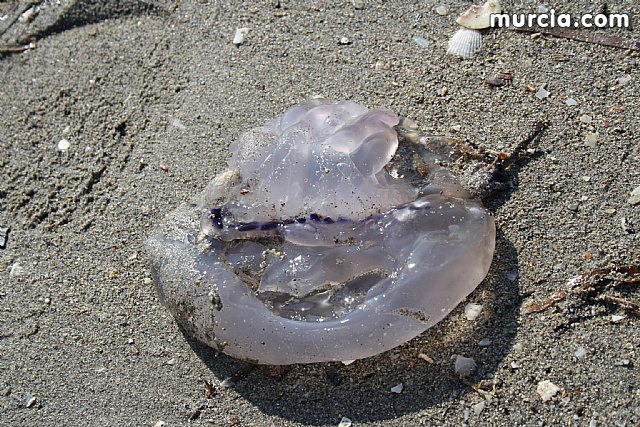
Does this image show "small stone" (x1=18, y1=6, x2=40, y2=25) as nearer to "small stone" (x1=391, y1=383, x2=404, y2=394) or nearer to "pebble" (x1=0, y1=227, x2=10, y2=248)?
"pebble" (x1=0, y1=227, x2=10, y2=248)

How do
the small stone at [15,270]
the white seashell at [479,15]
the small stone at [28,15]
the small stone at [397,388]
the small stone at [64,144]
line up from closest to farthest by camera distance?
the small stone at [397,388] < the small stone at [15,270] < the white seashell at [479,15] < the small stone at [64,144] < the small stone at [28,15]

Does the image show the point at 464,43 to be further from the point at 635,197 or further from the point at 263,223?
the point at 263,223

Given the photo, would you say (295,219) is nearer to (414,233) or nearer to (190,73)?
(414,233)

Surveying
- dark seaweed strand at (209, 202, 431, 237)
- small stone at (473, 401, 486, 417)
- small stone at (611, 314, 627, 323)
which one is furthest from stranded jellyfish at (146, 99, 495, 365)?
small stone at (611, 314, 627, 323)

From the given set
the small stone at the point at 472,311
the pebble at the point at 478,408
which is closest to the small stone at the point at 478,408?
the pebble at the point at 478,408

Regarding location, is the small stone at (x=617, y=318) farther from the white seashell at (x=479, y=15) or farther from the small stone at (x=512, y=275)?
the white seashell at (x=479, y=15)

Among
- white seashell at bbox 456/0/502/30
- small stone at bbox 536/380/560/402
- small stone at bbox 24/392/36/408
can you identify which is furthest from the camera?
white seashell at bbox 456/0/502/30

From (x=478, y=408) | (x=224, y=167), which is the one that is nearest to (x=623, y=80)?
(x=478, y=408)
